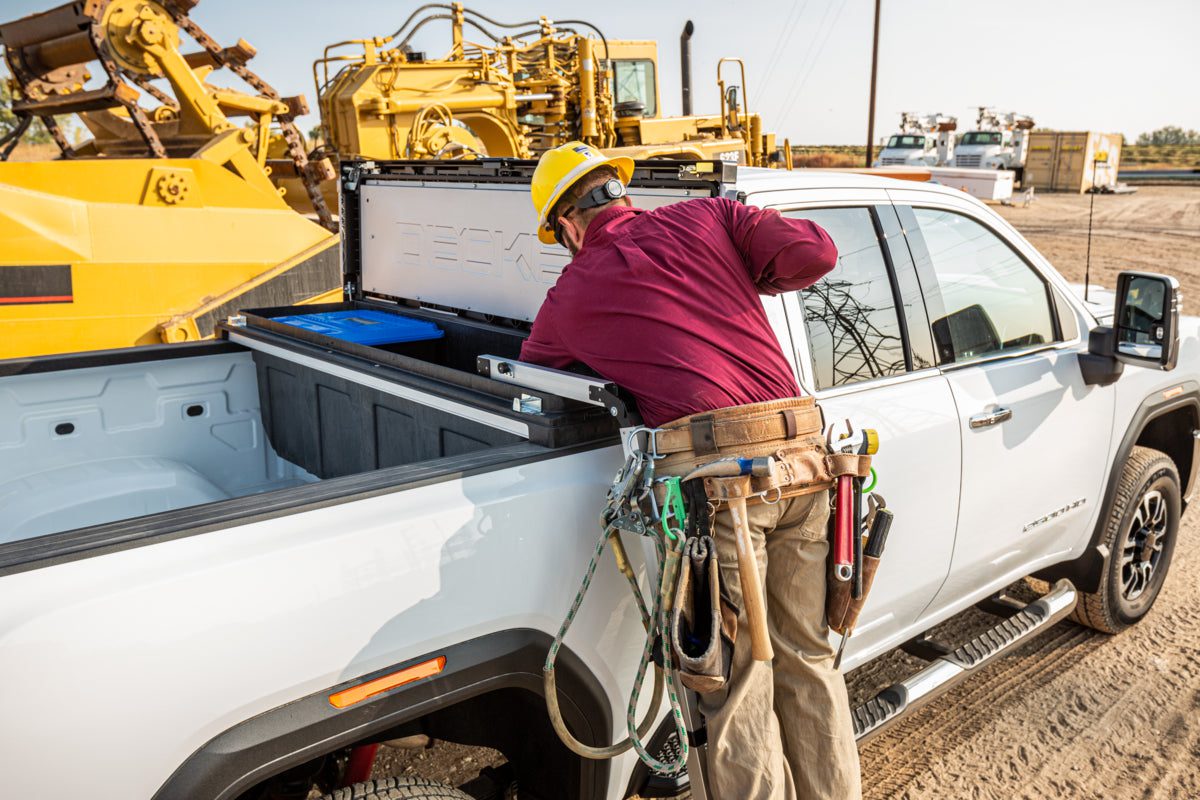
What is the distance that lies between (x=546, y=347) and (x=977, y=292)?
5.63 feet

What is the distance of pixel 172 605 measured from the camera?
1559 millimetres

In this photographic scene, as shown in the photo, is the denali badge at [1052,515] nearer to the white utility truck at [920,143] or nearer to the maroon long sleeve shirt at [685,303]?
the maroon long sleeve shirt at [685,303]

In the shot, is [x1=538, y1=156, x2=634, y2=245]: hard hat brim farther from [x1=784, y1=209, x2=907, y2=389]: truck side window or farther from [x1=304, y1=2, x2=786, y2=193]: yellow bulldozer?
[x1=304, y1=2, x2=786, y2=193]: yellow bulldozer

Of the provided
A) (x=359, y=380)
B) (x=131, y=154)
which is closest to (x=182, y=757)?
(x=359, y=380)

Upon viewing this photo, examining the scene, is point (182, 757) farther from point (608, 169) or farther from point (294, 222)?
point (294, 222)

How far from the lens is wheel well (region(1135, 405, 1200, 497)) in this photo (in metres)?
4.32

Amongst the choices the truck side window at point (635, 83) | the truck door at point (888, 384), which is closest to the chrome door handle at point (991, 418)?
the truck door at point (888, 384)

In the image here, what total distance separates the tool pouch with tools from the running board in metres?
0.68

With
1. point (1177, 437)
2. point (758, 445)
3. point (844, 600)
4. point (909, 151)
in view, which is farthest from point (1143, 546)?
point (909, 151)

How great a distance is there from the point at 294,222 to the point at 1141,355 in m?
6.13

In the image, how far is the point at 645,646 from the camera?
7.17ft

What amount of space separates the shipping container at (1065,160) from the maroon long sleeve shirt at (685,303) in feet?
127

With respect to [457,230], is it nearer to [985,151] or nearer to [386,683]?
[386,683]

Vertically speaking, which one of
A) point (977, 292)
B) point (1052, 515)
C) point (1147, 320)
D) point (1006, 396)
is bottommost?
point (1052, 515)
